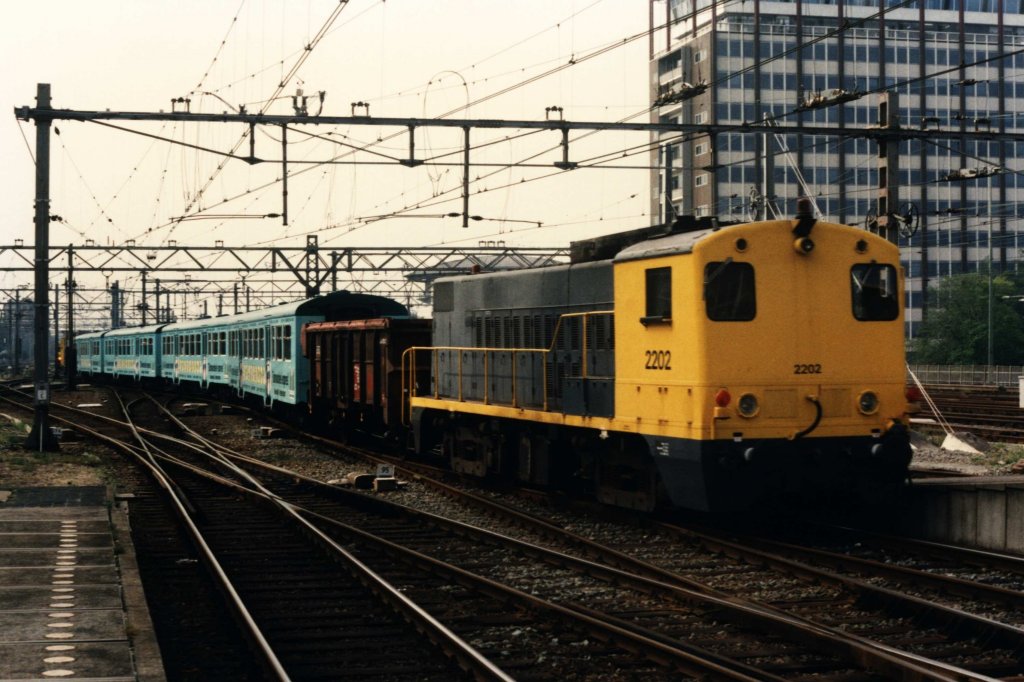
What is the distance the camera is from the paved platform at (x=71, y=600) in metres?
7.91

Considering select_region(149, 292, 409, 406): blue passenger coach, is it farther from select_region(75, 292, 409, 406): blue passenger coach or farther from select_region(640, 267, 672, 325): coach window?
select_region(640, 267, 672, 325): coach window

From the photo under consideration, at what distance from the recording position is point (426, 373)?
75.3 ft

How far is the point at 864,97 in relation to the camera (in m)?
105

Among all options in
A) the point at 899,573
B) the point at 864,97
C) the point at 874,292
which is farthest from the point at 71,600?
the point at 864,97

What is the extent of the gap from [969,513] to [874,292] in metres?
2.68

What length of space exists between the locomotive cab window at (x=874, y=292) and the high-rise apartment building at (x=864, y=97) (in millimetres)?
85964

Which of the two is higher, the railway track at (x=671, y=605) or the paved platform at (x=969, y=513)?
the paved platform at (x=969, y=513)

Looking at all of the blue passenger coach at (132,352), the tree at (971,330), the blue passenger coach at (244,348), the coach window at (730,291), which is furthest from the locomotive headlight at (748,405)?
the tree at (971,330)

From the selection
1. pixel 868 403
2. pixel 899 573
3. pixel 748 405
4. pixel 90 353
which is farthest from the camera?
pixel 90 353

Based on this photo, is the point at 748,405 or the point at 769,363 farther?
the point at 769,363

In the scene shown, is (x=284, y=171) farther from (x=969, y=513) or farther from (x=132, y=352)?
(x=132, y=352)

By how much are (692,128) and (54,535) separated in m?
13.4

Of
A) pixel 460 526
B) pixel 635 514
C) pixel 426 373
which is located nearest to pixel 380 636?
pixel 460 526

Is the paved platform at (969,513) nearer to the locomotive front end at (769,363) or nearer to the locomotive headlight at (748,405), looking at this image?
the locomotive front end at (769,363)
